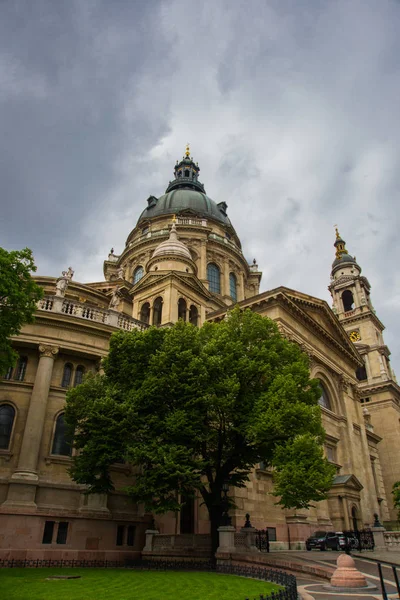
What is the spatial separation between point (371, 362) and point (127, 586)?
57.6 m

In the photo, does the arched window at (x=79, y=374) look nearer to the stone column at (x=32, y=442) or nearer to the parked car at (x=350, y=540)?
the stone column at (x=32, y=442)

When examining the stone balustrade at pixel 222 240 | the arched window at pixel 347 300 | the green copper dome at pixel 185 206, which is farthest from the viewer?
the arched window at pixel 347 300

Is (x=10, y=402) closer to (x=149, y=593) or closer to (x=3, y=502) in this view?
(x=3, y=502)

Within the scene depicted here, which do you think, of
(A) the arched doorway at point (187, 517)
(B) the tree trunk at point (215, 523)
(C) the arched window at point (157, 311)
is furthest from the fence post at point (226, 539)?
(C) the arched window at point (157, 311)

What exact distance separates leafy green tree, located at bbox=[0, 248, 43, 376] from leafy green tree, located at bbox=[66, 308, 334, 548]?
3.78 m

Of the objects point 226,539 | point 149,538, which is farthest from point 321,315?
point 149,538

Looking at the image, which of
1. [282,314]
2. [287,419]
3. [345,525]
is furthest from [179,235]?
[287,419]

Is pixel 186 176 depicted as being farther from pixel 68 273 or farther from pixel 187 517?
pixel 187 517

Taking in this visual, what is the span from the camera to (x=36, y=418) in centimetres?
2145

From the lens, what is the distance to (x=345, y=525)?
32688 mm

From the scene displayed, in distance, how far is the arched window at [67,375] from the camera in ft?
78.5

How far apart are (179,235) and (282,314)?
80.8 feet

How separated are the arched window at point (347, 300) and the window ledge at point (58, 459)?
189 feet

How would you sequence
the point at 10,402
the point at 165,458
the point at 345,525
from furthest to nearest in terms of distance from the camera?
the point at 345,525 < the point at 10,402 < the point at 165,458
